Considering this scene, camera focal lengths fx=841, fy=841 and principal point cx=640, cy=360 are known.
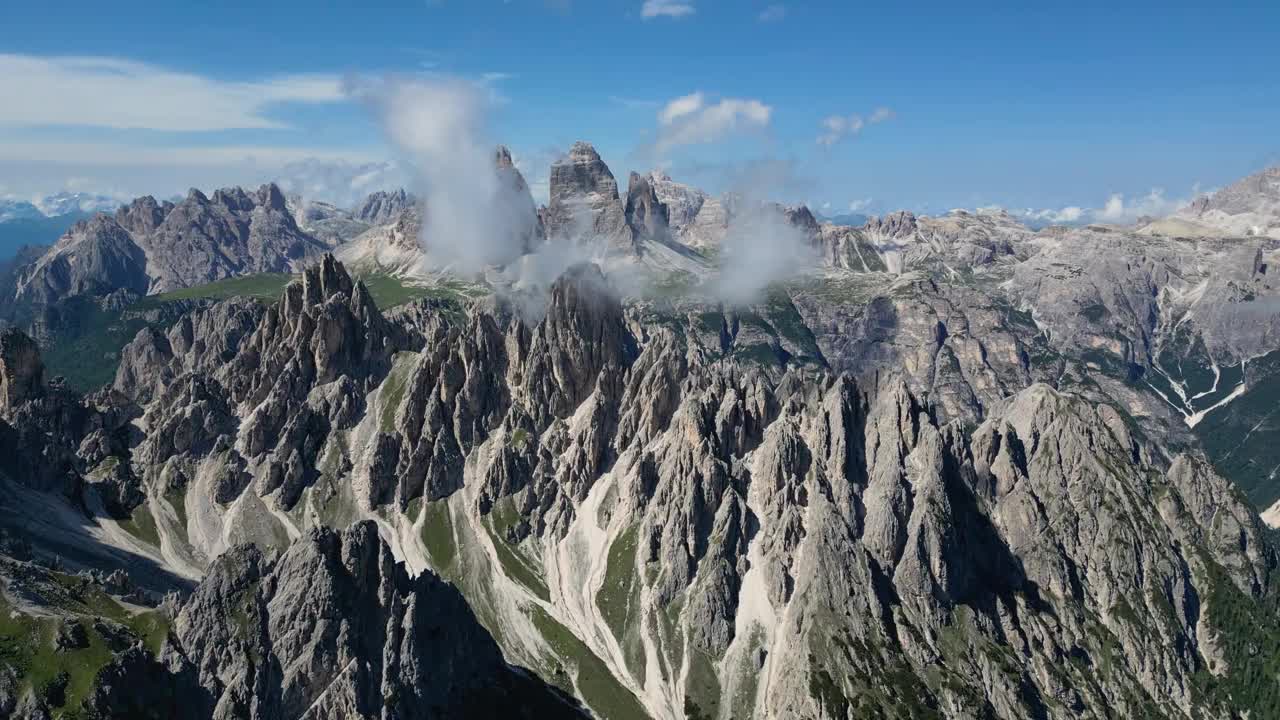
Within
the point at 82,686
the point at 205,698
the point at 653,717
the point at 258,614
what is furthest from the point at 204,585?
the point at 653,717

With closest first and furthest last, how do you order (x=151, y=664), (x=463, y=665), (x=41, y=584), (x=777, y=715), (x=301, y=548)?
(x=151, y=664)
(x=41, y=584)
(x=301, y=548)
(x=463, y=665)
(x=777, y=715)

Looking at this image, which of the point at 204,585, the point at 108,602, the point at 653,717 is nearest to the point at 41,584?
the point at 108,602

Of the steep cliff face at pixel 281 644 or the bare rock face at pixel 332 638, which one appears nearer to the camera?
the steep cliff face at pixel 281 644

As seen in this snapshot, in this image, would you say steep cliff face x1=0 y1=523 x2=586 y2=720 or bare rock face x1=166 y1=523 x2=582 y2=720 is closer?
steep cliff face x1=0 y1=523 x2=586 y2=720

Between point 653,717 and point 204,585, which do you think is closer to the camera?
point 204,585

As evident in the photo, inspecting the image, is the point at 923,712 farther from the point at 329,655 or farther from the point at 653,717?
the point at 329,655

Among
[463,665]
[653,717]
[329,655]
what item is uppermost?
[329,655]

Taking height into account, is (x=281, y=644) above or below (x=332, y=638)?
above

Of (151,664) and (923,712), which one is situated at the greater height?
(151,664)

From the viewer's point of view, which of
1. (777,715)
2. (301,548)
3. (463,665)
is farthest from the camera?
(777,715)

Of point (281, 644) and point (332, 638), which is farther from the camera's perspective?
point (332, 638)
